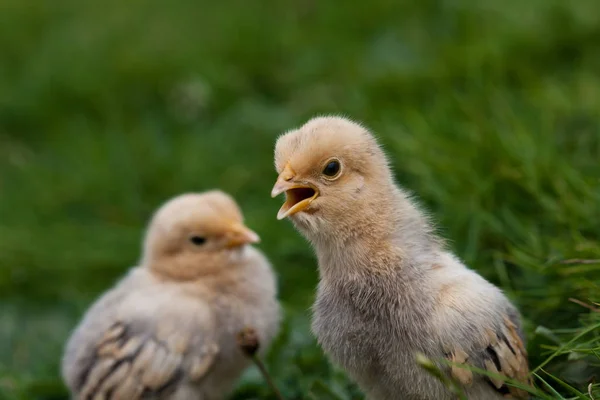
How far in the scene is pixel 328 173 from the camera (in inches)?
128

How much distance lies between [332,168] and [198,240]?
1.43 m

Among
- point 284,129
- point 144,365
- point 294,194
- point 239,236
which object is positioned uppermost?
point 294,194

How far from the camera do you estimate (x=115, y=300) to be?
14.4ft

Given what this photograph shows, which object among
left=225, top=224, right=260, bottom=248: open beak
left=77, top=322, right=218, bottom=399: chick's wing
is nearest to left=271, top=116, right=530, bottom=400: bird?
left=77, top=322, right=218, bottom=399: chick's wing

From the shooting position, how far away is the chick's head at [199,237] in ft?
14.7

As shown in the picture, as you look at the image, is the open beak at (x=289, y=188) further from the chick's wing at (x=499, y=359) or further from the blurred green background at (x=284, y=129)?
the blurred green background at (x=284, y=129)

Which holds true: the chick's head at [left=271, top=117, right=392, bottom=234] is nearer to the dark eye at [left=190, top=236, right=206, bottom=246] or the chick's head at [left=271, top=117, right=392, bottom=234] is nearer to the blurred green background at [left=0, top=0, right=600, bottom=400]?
the blurred green background at [left=0, top=0, right=600, bottom=400]

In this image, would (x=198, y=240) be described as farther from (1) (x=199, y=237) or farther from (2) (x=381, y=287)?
(2) (x=381, y=287)

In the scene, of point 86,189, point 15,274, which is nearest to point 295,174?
point 15,274

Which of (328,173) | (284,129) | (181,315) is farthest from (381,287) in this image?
(284,129)

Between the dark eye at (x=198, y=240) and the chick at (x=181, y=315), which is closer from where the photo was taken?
the chick at (x=181, y=315)

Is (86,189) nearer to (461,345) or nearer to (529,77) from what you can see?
(529,77)

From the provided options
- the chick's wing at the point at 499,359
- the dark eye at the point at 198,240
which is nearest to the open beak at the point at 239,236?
the dark eye at the point at 198,240

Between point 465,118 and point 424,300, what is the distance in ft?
8.73
